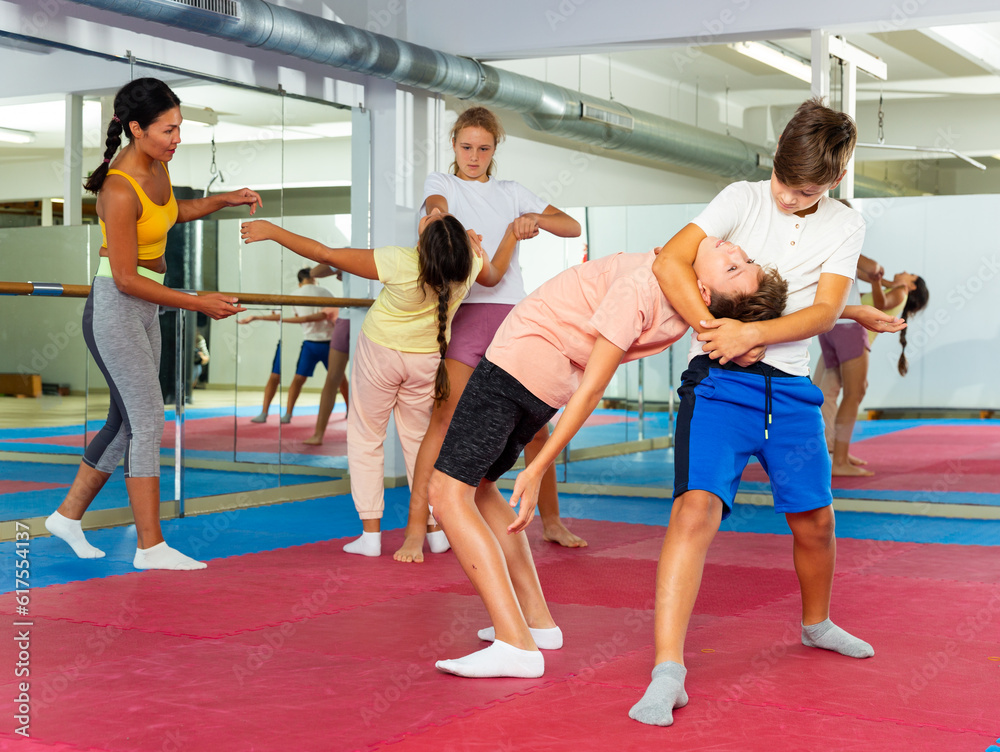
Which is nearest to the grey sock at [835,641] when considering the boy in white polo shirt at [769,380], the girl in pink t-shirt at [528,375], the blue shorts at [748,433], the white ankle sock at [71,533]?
the boy in white polo shirt at [769,380]

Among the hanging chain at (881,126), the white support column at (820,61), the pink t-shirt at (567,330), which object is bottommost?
the pink t-shirt at (567,330)

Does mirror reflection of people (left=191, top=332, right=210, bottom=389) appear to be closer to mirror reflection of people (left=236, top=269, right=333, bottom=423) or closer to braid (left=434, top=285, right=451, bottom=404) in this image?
mirror reflection of people (left=236, top=269, right=333, bottom=423)

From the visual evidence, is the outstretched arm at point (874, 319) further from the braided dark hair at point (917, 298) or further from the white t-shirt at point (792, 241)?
the braided dark hair at point (917, 298)

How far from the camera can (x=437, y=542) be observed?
4.56 meters

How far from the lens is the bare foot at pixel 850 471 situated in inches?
243

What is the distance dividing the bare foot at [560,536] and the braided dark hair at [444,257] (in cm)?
108

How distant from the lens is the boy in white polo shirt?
260 centimetres

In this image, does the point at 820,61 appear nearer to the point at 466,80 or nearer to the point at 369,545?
the point at 466,80

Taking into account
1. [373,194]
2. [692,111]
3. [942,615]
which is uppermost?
[692,111]

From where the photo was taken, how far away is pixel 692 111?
9562mm

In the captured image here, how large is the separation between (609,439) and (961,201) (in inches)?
102

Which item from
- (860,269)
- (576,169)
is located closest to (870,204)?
(860,269)

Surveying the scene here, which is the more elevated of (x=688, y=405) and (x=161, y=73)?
(x=161, y=73)

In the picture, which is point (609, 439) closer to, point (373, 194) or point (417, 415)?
point (373, 194)
